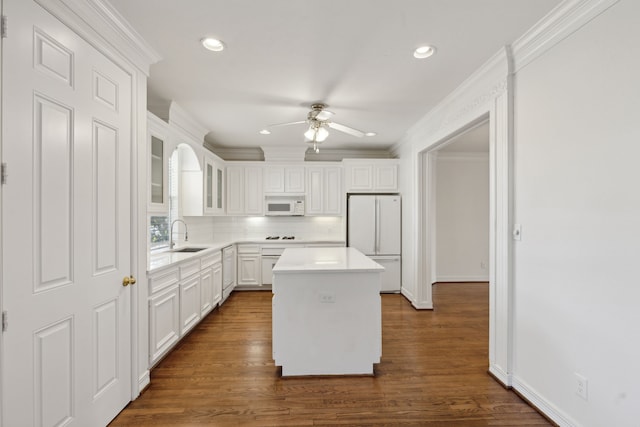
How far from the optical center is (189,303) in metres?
3.20

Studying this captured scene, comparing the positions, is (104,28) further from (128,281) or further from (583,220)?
(583,220)

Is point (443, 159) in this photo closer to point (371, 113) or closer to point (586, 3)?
point (371, 113)

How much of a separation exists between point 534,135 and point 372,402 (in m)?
2.19

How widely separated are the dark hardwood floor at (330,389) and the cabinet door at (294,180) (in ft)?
8.76

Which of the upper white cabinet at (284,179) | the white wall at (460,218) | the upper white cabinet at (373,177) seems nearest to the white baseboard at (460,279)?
the white wall at (460,218)

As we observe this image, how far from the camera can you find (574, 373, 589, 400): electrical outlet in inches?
66.5

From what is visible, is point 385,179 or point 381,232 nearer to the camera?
point 381,232

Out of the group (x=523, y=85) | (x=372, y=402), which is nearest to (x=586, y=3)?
(x=523, y=85)

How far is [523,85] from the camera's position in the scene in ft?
7.07

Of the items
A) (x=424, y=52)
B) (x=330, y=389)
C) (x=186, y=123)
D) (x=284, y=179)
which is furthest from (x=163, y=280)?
(x=284, y=179)

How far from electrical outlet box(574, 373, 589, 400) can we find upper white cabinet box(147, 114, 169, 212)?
3451 mm

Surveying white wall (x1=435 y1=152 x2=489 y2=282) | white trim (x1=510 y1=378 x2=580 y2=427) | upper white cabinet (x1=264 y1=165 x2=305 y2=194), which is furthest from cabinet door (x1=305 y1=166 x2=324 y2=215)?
white trim (x1=510 y1=378 x2=580 y2=427)

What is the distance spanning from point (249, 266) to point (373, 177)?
2.65 metres

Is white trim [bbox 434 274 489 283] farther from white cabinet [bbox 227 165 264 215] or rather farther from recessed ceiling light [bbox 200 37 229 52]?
recessed ceiling light [bbox 200 37 229 52]
